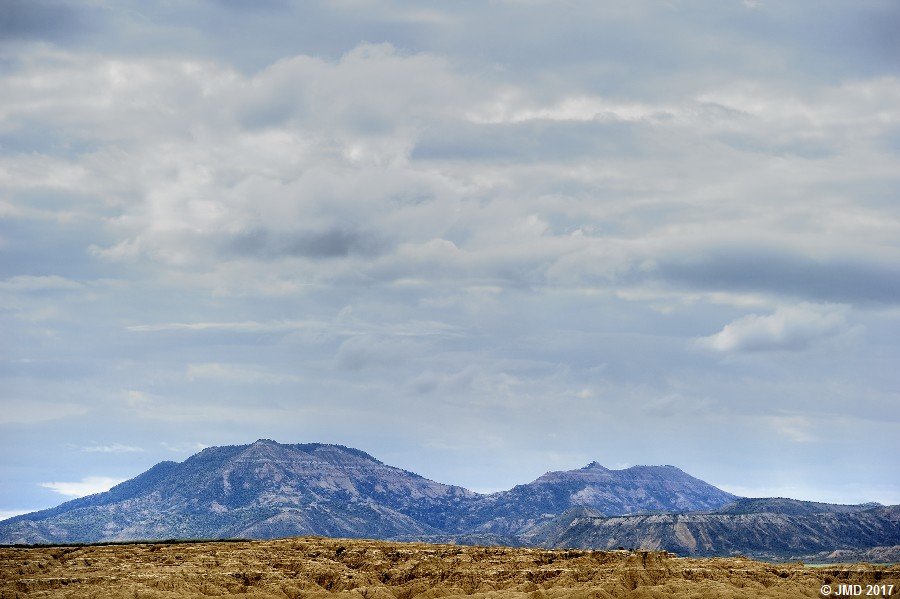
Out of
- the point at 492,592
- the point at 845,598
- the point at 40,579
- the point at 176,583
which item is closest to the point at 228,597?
the point at 176,583

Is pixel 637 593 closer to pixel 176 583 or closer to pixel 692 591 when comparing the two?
pixel 692 591

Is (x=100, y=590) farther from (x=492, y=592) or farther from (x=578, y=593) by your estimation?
(x=578, y=593)

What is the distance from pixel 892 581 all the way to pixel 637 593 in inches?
1966

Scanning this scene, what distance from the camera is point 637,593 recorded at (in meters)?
194

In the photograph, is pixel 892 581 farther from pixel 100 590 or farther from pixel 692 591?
pixel 100 590

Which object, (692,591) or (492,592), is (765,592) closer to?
(692,591)

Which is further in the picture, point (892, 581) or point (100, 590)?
point (892, 581)

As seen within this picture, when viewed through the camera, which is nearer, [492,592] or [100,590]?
[100,590]

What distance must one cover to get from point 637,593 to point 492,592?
2752cm

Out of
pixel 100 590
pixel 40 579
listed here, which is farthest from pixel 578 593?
pixel 40 579

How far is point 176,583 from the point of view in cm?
19700

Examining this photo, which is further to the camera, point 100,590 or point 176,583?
point 176,583

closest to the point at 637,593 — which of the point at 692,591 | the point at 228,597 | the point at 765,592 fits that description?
the point at 692,591

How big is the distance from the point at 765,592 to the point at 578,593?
3461 cm
